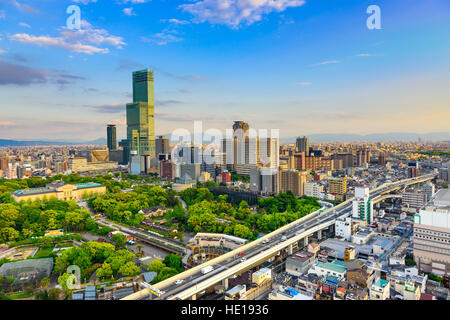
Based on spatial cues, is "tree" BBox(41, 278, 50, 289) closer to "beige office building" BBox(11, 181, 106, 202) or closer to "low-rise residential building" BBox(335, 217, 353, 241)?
"low-rise residential building" BBox(335, 217, 353, 241)

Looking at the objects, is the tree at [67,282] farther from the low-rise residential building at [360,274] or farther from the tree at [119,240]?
the low-rise residential building at [360,274]

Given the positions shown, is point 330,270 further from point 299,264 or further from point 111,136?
point 111,136

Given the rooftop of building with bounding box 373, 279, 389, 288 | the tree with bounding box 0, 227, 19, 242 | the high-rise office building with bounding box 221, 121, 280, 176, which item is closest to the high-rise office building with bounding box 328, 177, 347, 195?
the high-rise office building with bounding box 221, 121, 280, 176

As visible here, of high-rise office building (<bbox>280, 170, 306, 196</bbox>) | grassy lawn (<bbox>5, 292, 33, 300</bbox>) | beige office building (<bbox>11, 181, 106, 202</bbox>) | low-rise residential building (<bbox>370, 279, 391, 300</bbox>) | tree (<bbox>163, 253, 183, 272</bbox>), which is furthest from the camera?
high-rise office building (<bbox>280, 170, 306, 196</bbox>)

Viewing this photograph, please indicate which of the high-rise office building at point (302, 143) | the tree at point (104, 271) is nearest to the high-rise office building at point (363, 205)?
the tree at point (104, 271)

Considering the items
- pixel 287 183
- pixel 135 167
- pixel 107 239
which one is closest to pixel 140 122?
pixel 135 167
